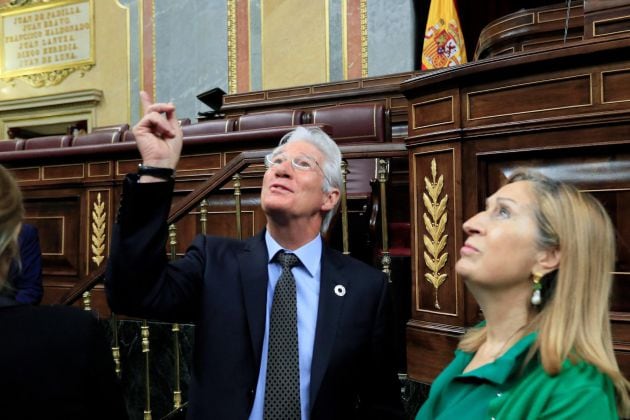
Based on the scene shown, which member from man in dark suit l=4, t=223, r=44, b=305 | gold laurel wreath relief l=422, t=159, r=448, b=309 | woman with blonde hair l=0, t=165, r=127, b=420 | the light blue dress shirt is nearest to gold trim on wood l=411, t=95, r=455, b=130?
gold laurel wreath relief l=422, t=159, r=448, b=309

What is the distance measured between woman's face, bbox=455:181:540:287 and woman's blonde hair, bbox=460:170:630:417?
0.02 m

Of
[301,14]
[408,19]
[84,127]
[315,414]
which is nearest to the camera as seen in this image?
[315,414]

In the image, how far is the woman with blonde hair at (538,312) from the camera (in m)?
1.00

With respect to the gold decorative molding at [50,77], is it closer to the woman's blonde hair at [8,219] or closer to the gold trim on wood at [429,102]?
the gold trim on wood at [429,102]

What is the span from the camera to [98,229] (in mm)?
3441

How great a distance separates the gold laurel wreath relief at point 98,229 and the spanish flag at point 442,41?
396cm

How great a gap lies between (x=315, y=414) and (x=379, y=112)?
287 cm

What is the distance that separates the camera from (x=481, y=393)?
3.65 ft

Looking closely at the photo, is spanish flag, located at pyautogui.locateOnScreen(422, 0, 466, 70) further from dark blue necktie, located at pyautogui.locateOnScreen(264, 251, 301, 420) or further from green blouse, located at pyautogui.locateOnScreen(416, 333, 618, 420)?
green blouse, located at pyautogui.locateOnScreen(416, 333, 618, 420)

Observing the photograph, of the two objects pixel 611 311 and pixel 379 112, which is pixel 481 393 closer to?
pixel 611 311

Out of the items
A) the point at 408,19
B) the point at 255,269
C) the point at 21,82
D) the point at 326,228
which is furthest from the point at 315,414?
the point at 21,82

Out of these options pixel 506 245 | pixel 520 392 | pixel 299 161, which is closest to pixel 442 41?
pixel 299 161

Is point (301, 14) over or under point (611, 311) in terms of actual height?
over

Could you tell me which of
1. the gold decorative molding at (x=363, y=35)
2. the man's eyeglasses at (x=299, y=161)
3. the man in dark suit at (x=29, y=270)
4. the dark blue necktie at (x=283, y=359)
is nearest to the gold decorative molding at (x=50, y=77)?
the gold decorative molding at (x=363, y=35)
